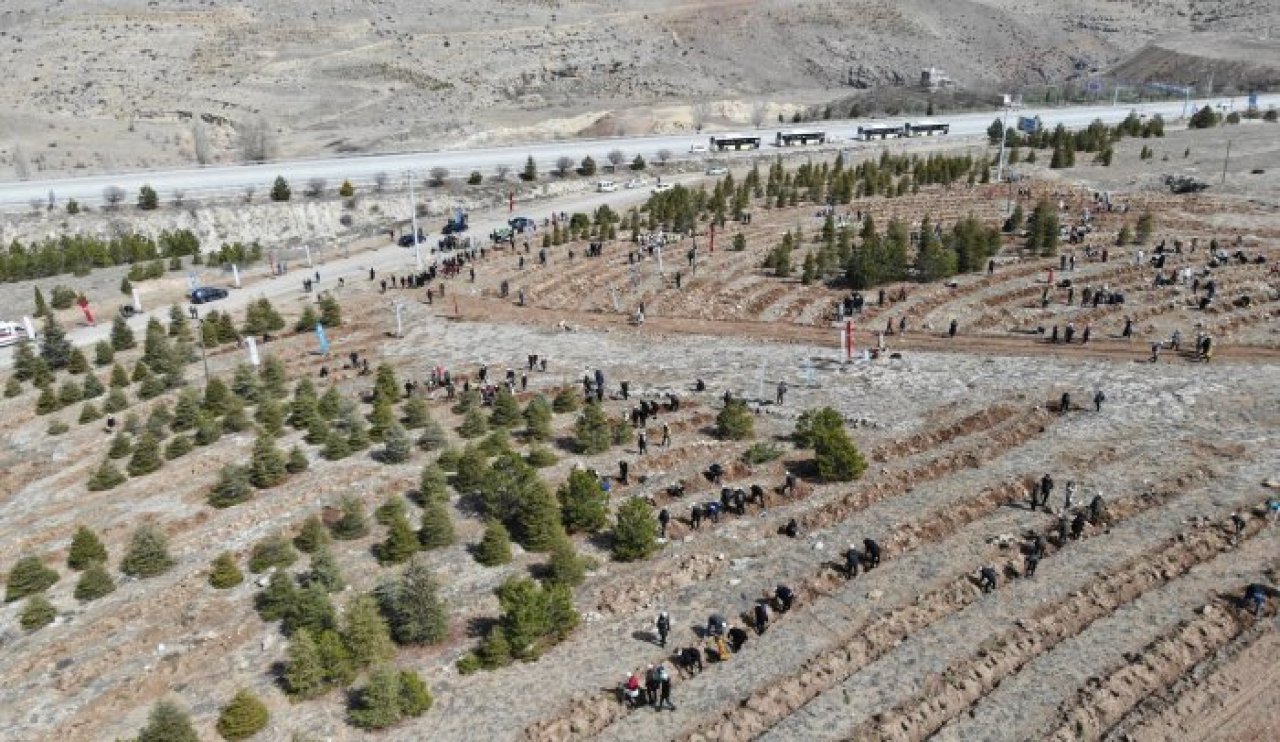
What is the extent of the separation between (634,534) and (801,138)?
85614mm

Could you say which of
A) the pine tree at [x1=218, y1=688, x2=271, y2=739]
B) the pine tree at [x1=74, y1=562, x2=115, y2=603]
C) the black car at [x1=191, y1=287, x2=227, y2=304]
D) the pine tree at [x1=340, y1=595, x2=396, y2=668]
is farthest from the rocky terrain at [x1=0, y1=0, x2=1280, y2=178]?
the pine tree at [x1=218, y1=688, x2=271, y2=739]

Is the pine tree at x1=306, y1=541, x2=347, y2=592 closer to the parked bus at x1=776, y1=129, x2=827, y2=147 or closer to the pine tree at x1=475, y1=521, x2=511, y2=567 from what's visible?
the pine tree at x1=475, y1=521, x2=511, y2=567

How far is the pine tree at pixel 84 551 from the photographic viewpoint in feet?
100

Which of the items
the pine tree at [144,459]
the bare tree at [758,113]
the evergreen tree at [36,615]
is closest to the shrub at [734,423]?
the pine tree at [144,459]

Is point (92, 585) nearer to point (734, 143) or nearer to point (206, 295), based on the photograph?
point (206, 295)

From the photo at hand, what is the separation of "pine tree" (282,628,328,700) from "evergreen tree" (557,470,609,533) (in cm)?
926

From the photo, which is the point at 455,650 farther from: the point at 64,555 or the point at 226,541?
the point at 64,555

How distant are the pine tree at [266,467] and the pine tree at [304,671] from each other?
1249 centimetres

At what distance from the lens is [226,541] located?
105ft

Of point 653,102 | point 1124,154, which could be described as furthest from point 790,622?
point 653,102

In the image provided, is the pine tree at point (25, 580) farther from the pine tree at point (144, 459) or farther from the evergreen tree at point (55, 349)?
the evergreen tree at point (55, 349)

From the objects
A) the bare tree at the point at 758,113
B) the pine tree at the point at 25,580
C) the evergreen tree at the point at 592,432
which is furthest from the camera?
the bare tree at the point at 758,113

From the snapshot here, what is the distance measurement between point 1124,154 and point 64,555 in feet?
304

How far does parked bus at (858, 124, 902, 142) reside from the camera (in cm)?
10950
